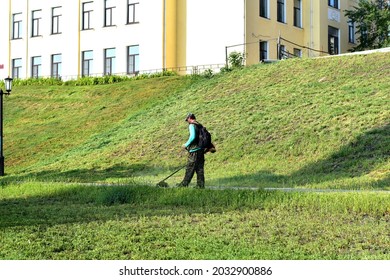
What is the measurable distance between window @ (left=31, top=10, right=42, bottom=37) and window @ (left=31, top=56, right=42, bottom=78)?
172cm

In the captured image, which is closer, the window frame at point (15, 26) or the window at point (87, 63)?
the window at point (87, 63)

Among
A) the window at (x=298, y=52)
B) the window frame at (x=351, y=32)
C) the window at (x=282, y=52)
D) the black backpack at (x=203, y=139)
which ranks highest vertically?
the window frame at (x=351, y=32)

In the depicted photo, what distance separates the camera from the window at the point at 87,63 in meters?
47.2

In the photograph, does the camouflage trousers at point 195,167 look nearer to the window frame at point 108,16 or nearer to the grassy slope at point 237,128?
the grassy slope at point 237,128

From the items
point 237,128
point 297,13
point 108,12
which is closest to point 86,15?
point 108,12

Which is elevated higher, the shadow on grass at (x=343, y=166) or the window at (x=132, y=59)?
the window at (x=132, y=59)

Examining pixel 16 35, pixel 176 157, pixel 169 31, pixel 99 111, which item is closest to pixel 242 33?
pixel 169 31

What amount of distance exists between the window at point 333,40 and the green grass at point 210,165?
11328 mm

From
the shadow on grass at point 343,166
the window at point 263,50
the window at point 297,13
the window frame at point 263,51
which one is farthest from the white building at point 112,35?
the shadow on grass at point 343,166

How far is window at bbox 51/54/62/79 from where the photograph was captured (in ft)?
160

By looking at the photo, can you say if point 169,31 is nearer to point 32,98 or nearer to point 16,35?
point 32,98

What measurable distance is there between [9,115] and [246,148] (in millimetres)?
19717

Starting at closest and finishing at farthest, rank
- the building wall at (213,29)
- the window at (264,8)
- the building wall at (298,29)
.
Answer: the building wall at (213,29) < the building wall at (298,29) < the window at (264,8)

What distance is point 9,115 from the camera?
40250 mm
